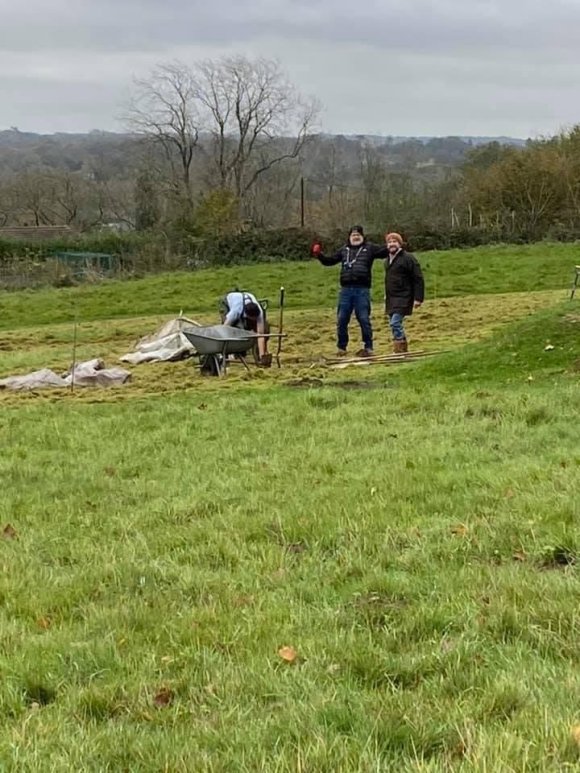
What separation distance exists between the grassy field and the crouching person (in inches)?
163

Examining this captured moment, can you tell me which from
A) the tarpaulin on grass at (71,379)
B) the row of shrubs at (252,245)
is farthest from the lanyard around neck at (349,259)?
the row of shrubs at (252,245)

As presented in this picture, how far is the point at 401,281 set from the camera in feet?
43.2

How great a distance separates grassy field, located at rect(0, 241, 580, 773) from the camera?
269 centimetres

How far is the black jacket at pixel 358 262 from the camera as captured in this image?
13297 mm

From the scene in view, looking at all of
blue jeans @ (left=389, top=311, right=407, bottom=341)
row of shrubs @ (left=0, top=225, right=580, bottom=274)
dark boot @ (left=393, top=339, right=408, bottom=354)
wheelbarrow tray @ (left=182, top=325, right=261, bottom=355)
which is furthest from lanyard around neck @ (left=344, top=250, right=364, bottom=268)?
row of shrubs @ (left=0, top=225, right=580, bottom=274)

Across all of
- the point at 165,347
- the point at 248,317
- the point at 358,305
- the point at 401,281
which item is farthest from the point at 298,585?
the point at 165,347

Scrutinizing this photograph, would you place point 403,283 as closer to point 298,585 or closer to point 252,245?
point 298,585

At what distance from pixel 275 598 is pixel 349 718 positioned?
123 centimetres

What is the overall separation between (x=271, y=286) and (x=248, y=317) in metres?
14.9

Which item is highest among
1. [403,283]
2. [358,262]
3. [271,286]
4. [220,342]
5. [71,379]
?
[358,262]

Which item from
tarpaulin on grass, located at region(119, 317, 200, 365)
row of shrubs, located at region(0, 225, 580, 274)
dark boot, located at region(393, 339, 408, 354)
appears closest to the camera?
dark boot, located at region(393, 339, 408, 354)

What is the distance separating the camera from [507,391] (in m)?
Answer: 9.87

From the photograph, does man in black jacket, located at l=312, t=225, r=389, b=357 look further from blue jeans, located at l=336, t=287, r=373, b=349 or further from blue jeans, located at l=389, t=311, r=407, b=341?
blue jeans, located at l=389, t=311, r=407, b=341

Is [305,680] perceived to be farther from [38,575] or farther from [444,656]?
[38,575]
